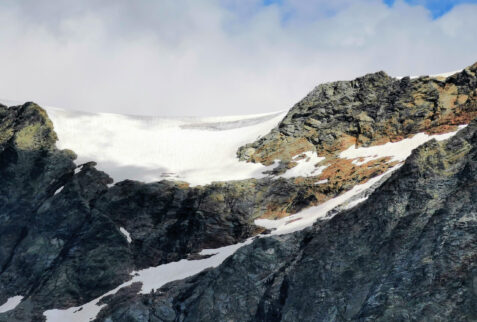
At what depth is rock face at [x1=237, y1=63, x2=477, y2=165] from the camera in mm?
61278

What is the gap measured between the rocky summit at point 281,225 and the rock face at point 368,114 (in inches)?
7.1

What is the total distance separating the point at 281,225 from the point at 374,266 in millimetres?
16204

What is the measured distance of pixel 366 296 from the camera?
3647 cm

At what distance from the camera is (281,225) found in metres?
53.9

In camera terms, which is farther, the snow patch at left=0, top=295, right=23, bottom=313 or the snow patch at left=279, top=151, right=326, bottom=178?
the snow patch at left=279, top=151, right=326, bottom=178

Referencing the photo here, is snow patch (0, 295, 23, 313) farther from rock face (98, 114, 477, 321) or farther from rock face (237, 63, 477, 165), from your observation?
rock face (237, 63, 477, 165)

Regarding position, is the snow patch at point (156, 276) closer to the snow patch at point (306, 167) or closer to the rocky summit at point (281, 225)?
the rocky summit at point (281, 225)

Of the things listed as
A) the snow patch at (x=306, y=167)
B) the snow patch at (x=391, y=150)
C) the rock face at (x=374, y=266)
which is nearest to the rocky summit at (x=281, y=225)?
the rock face at (x=374, y=266)

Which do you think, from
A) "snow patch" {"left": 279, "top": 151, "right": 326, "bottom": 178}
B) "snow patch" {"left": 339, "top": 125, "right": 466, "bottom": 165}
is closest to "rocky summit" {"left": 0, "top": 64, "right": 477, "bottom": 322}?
"snow patch" {"left": 279, "top": 151, "right": 326, "bottom": 178}

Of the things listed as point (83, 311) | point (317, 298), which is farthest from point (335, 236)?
point (83, 311)

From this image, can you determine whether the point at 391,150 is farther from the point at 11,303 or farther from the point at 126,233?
the point at 11,303

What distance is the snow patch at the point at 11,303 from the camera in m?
57.5

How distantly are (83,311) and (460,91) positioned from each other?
136ft

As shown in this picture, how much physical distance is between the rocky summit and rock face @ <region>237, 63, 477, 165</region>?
180 millimetres
